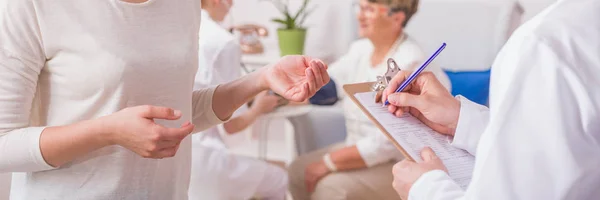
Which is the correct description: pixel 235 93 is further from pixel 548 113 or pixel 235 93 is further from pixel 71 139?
pixel 548 113

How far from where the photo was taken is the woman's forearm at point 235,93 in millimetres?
1167

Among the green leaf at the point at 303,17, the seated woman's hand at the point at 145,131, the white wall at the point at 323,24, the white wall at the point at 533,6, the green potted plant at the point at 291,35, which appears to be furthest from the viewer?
the white wall at the point at 323,24

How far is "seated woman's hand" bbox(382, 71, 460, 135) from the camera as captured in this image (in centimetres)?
116

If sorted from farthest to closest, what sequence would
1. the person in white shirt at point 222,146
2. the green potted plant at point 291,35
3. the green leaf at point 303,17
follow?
the green leaf at point 303,17 < the green potted plant at point 291,35 < the person in white shirt at point 222,146

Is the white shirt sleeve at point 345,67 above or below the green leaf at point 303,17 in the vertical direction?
above

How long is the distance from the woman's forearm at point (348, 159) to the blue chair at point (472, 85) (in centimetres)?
56

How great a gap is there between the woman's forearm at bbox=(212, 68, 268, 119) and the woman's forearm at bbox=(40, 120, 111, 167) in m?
0.33

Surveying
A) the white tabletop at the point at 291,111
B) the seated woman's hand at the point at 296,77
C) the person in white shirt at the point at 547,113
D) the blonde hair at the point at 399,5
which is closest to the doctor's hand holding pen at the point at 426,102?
the seated woman's hand at the point at 296,77

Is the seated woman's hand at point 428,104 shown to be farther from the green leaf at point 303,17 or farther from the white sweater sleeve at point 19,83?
the green leaf at point 303,17

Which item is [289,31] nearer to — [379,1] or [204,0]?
[379,1]

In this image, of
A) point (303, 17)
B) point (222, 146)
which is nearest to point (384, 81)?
point (222, 146)

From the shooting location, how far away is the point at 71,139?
88 cm

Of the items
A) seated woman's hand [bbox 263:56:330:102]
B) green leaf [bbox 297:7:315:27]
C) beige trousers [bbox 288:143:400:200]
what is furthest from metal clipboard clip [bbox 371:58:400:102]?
green leaf [bbox 297:7:315:27]

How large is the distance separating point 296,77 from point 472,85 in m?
1.38
